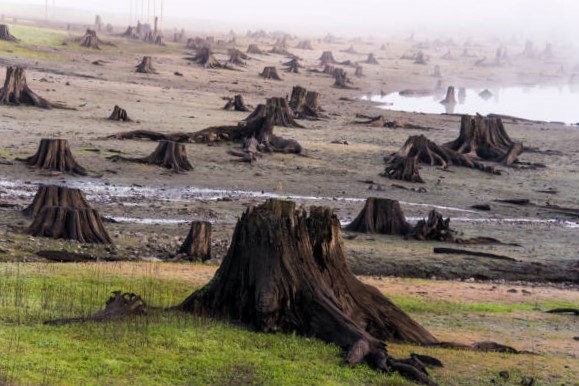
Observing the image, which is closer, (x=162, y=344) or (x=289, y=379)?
(x=289, y=379)

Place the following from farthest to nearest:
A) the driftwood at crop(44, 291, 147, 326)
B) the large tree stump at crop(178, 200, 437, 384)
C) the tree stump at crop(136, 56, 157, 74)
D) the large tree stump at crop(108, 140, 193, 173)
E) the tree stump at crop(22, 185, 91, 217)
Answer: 1. the tree stump at crop(136, 56, 157, 74)
2. the large tree stump at crop(108, 140, 193, 173)
3. the tree stump at crop(22, 185, 91, 217)
4. the large tree stump at crop(178, 200, 437, 384)
5. the driftwood at crop(44, 291, 147, 326)

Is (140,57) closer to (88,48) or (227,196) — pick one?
(88,48)

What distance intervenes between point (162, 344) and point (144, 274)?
3.73 m

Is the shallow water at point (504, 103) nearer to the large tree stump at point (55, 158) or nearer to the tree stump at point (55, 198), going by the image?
the large tree stump at point (55, 158)

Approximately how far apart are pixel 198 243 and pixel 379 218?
175 inches

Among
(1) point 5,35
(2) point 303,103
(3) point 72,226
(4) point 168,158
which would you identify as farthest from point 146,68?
(3) point 72,226

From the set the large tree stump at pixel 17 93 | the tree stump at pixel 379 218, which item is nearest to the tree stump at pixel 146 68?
the large tree stump at pixel 17 93

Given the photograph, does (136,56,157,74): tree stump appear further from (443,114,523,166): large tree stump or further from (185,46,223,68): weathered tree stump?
(443,114,523,166): large tree stump

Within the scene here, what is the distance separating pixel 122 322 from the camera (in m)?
10.0

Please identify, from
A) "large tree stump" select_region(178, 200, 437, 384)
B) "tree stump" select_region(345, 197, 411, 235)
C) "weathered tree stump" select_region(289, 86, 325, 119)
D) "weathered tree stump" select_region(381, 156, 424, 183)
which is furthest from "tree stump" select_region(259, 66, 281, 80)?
"large tree stump" select_region(178, 200, 437, 384)

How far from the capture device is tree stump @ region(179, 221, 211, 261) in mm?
14995

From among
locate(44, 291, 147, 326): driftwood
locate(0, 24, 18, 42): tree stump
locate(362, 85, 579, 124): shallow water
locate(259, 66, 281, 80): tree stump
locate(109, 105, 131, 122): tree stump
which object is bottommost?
locate(362, 85, 579, 124): shallow water

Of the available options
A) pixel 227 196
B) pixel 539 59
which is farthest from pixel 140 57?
pixel 539 59

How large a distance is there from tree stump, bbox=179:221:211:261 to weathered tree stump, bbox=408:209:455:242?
4.56 m
